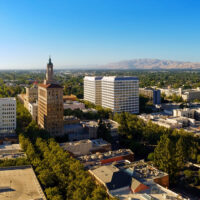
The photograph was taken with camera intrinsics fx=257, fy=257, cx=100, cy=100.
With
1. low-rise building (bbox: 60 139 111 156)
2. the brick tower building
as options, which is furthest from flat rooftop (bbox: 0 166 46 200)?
the brick tower building

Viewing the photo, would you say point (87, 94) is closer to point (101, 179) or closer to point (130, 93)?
point (130, 93)

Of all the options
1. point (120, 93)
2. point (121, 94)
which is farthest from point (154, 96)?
point (120, 93)

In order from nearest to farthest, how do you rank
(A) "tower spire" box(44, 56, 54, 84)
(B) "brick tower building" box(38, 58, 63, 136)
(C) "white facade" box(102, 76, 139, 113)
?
→ (B) "brick tower building" box(38, 58, 63, 136), (A) "tower spire" box(44, 56, 54, 84), (C) "white facade" box(102, 76, 139, 113)

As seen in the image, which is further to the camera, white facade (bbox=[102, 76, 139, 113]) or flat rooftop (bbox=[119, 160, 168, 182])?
white facade (bbox=[102, 76, 139, 113])

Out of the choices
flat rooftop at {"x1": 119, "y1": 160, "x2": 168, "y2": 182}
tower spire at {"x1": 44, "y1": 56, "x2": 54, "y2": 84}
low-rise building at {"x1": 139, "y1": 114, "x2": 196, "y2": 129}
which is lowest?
flat rooftop at {"x1": 119, "y1": 160, "x2": 168, "y2": 182}

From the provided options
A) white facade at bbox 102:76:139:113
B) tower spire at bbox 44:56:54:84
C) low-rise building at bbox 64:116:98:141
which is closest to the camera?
low-rise building at bbox 64:116:98:141

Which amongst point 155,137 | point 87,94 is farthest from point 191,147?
point 87,94

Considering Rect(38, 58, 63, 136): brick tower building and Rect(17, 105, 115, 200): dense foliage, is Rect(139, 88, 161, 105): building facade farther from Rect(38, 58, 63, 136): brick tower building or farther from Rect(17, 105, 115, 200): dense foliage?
Rect(17, 105, 115, 200): dense foliage
